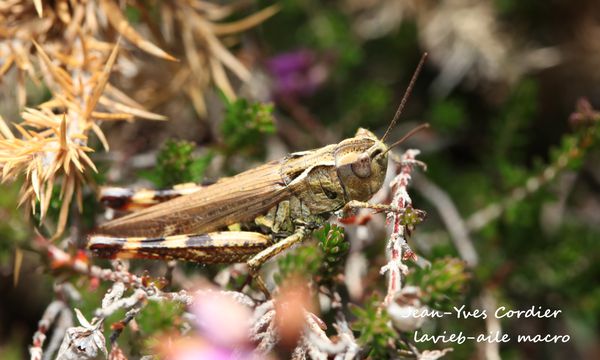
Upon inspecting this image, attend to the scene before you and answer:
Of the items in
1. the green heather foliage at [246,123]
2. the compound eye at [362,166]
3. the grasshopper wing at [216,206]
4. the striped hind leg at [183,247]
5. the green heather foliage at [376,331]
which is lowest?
the green heather foliage at [376,331]

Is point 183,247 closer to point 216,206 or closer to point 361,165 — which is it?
point 216,206

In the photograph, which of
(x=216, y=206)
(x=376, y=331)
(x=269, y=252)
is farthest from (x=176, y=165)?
(x=376, y=331)

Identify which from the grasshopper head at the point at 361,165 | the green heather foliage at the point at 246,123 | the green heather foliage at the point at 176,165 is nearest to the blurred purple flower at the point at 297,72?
the green heather foliage at the point at 246,123

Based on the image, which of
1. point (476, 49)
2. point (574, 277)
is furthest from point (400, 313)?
point (476, 49)

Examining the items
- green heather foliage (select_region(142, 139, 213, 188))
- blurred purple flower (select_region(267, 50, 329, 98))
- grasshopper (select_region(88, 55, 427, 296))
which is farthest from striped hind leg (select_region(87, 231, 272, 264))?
blurred purple flower (select_region(267, 50, 329, 98))

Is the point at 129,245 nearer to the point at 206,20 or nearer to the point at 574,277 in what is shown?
the point at 206,20

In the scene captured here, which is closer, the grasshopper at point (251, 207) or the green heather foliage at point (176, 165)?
the grasshopper at point (251, 207)

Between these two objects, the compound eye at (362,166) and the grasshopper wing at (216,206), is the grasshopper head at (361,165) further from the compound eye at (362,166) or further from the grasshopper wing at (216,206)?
the grasshopper wing at (216,206)
